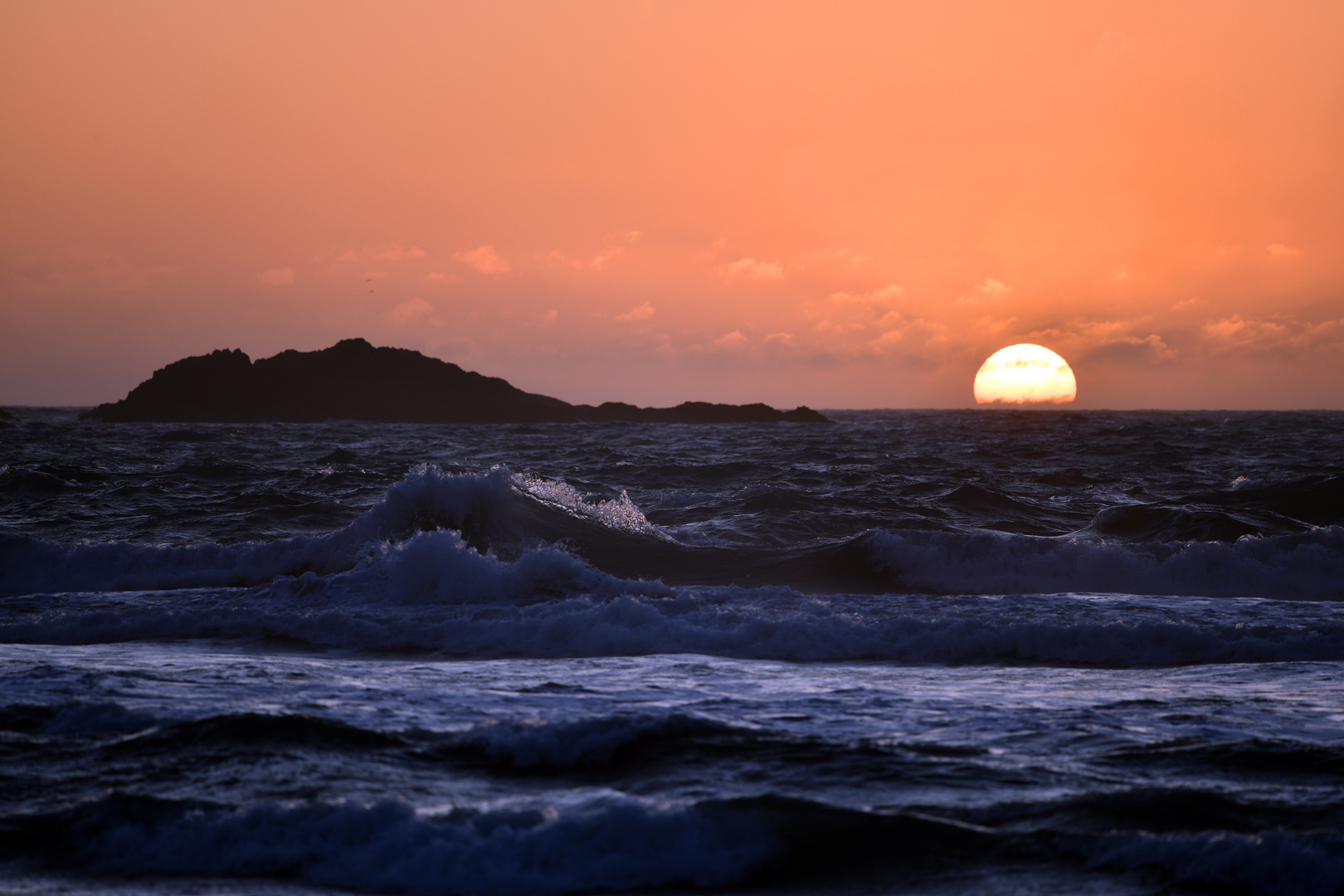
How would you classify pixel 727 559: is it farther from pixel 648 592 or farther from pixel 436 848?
pixel 436 848

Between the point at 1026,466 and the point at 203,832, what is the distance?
92.3 ft

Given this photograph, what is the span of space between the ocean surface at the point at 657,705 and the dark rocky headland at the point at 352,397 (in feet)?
286

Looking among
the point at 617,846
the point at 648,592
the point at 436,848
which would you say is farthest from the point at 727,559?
the point at 436,848

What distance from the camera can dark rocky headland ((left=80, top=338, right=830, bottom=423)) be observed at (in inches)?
3863

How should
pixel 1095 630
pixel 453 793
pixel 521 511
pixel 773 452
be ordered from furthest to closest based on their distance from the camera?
pixel 773 452
pixel 521 511
pixel 1095 630
pixel 453 793

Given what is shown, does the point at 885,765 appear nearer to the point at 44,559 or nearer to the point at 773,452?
the point at 44,559

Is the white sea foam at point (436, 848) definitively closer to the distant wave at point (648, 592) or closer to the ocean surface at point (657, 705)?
the ocean surface at point (657, 705)

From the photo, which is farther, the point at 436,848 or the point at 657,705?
the point at 657,705

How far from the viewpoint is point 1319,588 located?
1095 cm

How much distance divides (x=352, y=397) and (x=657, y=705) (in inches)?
4108

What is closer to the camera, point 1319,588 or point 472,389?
point 1319,588

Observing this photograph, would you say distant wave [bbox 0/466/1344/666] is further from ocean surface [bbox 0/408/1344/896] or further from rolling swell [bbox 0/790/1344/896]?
rolling swell [bbox 0/790/1344/896]

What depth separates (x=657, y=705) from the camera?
18.6 ft

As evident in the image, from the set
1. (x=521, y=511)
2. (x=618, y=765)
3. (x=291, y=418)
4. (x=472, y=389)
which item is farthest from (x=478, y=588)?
(x=472, y=389)
